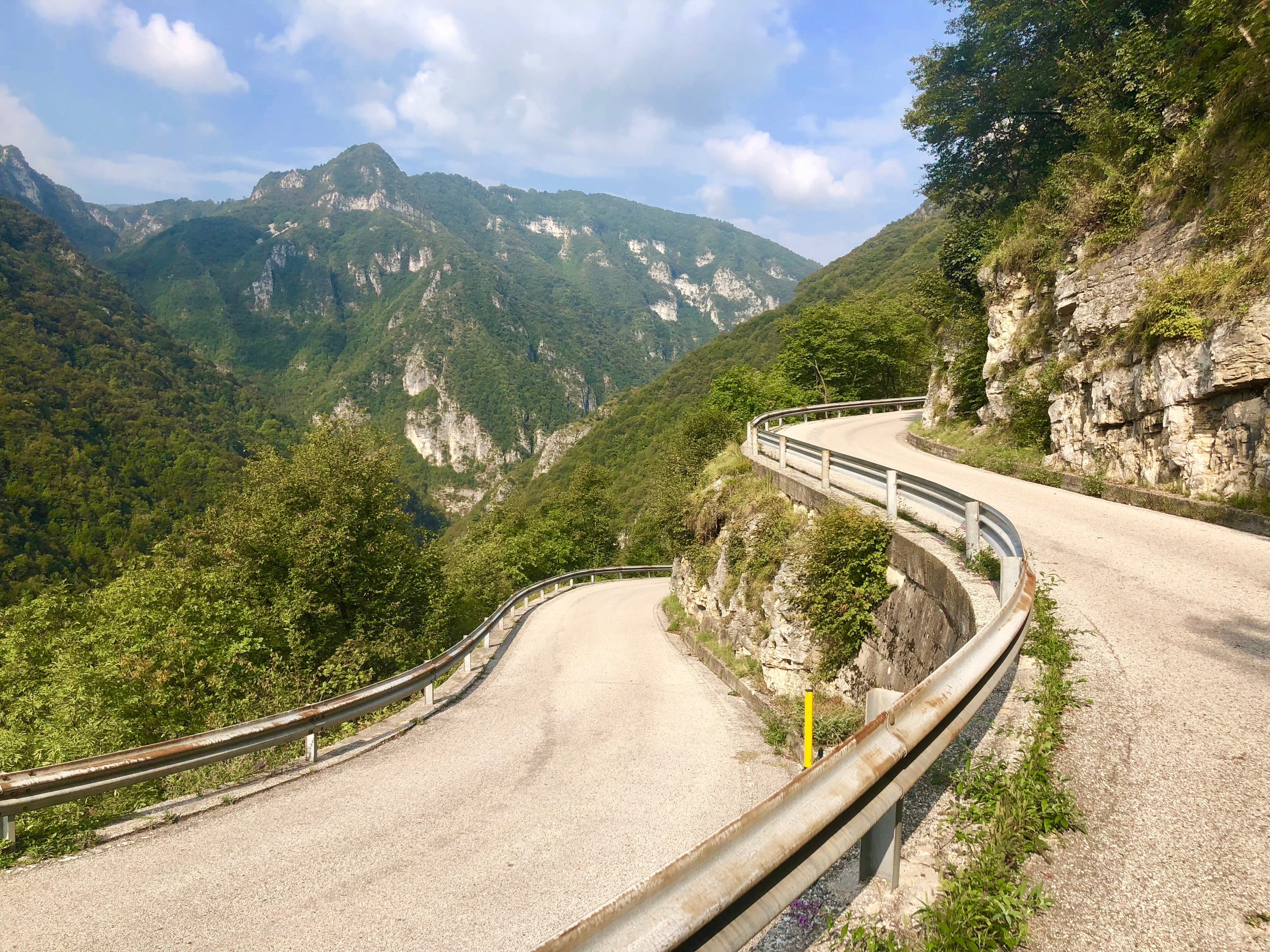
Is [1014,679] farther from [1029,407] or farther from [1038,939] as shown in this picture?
[1029,407]

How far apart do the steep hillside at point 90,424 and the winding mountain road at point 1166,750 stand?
50204 millimetres

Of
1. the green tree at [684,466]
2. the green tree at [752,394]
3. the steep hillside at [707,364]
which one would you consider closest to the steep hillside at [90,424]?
the green tree at [684,466]

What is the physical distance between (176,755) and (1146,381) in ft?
47.5

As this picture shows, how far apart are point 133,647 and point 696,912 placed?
15357 millimetres

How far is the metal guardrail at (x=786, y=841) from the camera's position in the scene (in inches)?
51.9

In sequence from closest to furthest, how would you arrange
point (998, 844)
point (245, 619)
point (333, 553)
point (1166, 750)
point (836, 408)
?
point (998, 844) < point (1166, 750) < point (245, 619) < point (333, 553) < point (836, 408)

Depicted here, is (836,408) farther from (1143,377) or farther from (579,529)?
(579,529)

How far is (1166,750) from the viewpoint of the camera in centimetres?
307

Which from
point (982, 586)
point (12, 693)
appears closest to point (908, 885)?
point (982, 586)

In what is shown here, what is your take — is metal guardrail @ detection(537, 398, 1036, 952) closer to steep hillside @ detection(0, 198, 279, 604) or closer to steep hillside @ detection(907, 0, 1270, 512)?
steep hillside @ detection(907, 0, 1270, 512)

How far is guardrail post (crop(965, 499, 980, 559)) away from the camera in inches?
246

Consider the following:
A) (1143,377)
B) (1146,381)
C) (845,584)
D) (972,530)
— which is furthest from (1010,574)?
(1143,377)

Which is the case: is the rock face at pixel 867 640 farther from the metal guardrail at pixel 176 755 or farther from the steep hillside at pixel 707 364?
the steep hillside at pixel 707 364

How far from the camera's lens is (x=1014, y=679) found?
407 cm
